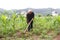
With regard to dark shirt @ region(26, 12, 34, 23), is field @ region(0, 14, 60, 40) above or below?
below

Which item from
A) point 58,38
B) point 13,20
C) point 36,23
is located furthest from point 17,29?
point 58,38

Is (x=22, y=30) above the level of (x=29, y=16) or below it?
below

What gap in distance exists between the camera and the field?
709cm

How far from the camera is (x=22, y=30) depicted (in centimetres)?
785

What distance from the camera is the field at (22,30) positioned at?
709 centimetres

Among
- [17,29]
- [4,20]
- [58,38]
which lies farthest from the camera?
[17,29]

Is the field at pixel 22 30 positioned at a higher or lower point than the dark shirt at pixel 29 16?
lower

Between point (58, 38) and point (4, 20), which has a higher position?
point (4, 20)

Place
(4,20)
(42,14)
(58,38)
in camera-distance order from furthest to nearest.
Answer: (42,14), (4,20), (58,38)

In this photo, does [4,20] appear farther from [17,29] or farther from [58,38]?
[58,38]

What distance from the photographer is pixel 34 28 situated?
812 cm

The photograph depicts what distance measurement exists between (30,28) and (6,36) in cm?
98

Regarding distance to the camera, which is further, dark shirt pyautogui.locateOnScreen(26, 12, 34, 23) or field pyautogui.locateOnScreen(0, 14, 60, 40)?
dark shirt pyautogui.locateOnScreen(26, 12, 34, 23)

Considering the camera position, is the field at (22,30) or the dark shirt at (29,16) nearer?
the field at (22,30)
